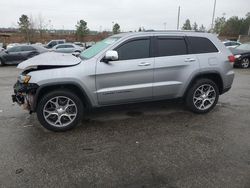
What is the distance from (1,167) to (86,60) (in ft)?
7.08

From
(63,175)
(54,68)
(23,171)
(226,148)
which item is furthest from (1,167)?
(226,148)

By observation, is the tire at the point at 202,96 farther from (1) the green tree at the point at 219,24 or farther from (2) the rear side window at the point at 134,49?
(1) the green tree at the point at 219,24

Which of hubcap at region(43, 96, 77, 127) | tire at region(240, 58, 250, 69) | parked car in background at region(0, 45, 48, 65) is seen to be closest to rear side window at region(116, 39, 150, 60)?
hubcap at region(43, 96, 77, 127)

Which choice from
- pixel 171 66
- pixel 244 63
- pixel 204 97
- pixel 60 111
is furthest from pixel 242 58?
pixel 60 111

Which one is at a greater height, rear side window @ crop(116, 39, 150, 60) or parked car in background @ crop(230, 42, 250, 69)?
rear side window @ crop(116, 39, 150, 60)

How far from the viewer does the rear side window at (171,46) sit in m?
4.44

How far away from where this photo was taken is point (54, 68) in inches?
150

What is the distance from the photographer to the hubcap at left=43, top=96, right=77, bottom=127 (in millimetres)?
3963

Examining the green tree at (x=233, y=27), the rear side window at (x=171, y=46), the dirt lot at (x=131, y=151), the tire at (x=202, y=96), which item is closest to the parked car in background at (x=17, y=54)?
the dirt lot at (x=131, y=151)

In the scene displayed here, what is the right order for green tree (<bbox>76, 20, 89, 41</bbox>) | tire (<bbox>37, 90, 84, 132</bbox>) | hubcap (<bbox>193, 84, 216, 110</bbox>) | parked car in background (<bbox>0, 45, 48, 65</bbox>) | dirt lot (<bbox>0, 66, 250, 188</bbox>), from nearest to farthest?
1. dirt lot (<bbox>0, 66, 250, 188</bbox>)
2. tire (<bbox>37, 90, 84, 132</bbox>)
3. hubcap (<bbox>193, 84, 216, 110</bbox>)
4. parked car in background (<bbox>0, 45, 48, 65</bbox>)
5. green tree (<bbox>76, 20, 89, 41</bbox>)

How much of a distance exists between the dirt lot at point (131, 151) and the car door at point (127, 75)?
39 centimetres

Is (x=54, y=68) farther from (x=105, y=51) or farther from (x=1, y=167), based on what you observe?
(x=1, y=167)

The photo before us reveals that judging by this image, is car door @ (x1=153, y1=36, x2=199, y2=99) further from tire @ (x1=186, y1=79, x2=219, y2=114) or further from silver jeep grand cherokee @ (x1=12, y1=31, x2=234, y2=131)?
tire @ (x1=186, y1=79, x2=219, y2=114)

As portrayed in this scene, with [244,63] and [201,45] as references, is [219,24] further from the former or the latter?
[201,45]
